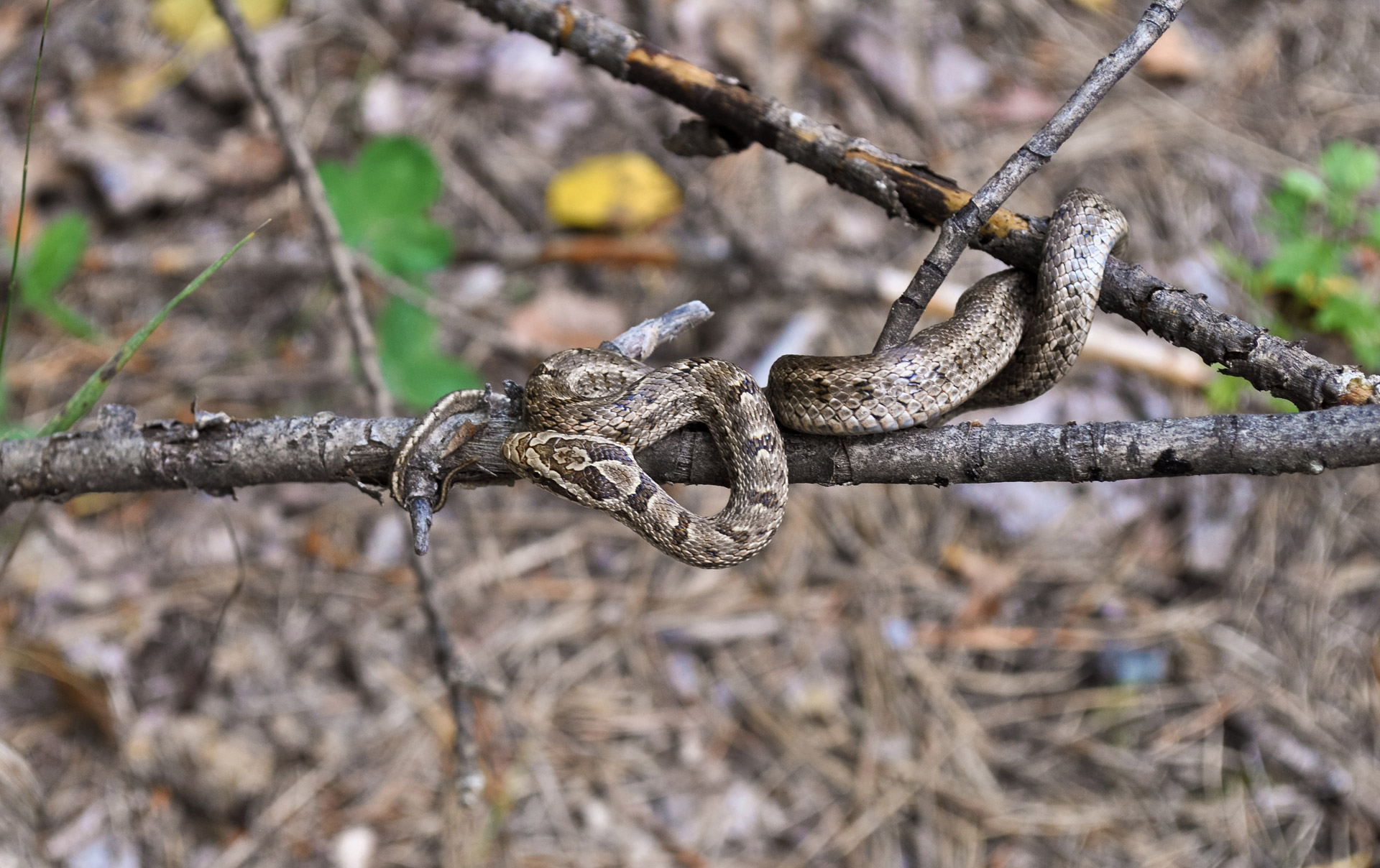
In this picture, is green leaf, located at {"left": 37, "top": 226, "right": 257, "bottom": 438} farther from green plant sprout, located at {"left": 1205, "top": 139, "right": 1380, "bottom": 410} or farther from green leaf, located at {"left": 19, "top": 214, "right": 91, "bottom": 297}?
green plant sprout, located at {"left": 1205, "top": 139, "right": 1380, "bottom": 410}

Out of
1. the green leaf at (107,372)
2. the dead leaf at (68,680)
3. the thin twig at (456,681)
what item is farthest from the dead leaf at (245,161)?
the thin twig at (456,681)

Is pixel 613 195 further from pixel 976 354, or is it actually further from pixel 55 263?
pixel 976 354

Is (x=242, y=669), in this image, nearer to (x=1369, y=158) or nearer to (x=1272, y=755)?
(x=1272, y=755)

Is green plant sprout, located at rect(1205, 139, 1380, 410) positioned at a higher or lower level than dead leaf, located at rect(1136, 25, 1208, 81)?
lower

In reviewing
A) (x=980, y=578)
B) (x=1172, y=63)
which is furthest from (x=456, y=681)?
(x=1172, y=63)

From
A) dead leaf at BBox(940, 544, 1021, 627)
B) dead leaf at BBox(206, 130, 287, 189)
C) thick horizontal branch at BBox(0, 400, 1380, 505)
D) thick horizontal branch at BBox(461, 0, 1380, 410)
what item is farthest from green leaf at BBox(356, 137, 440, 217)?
dead leaf at BBox(940, 544, 1021, 627)

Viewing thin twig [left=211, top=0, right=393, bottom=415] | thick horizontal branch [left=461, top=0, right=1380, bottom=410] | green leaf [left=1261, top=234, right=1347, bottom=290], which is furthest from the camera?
green leaf [left=1261, top=234, right=1347, bottom=290]

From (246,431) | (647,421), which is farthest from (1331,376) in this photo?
(246,431)

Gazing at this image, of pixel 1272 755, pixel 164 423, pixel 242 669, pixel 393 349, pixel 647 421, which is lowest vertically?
pixel 242 669
